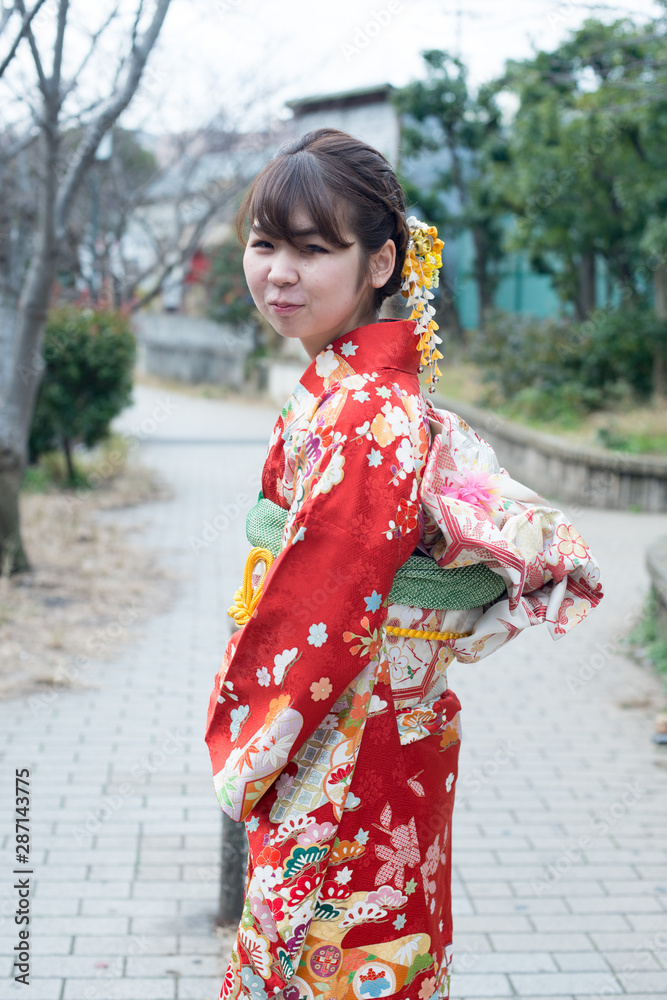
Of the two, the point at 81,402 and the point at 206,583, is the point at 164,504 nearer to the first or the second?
the point at 81,402

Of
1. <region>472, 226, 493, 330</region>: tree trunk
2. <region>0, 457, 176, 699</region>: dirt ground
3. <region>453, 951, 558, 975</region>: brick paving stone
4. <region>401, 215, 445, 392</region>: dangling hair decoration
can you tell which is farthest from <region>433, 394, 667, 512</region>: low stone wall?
<region>401, 215, 445, 392</region>: dangling hair decoration

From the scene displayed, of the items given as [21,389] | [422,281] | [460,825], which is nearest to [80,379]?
[21,389]

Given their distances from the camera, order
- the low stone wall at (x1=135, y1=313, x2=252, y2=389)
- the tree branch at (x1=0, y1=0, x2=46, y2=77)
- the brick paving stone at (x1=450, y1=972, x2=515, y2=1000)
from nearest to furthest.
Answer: the brick paving stone at (x1=450, y1=972, x2=515, y2=1000) → the tree branch at (x1=0, y1=0, x2=46, y2=77) → the low stone wall at (x1=135, y1=313, x2=252, y2=389)

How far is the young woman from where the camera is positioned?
148 cm

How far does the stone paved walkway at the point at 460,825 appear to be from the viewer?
8.81 ft

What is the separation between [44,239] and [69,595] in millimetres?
2167

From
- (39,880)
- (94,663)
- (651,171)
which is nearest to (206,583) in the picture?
(94,663)

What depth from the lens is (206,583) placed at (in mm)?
6836

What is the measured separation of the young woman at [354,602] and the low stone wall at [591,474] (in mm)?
8032

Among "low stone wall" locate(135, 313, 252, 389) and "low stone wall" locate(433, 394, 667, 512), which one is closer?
"low stone wall" locate(433, 394, 667, 512)

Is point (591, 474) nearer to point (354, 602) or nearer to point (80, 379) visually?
point (80, 379)

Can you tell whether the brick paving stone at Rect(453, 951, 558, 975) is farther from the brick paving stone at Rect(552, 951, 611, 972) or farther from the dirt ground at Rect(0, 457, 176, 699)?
the dirt ground at Rect(0, 457, 176, 699)

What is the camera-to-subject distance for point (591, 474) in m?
10.0

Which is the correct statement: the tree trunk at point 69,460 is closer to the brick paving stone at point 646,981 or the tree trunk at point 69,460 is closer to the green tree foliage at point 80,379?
the green tree foliage at point 80,379
